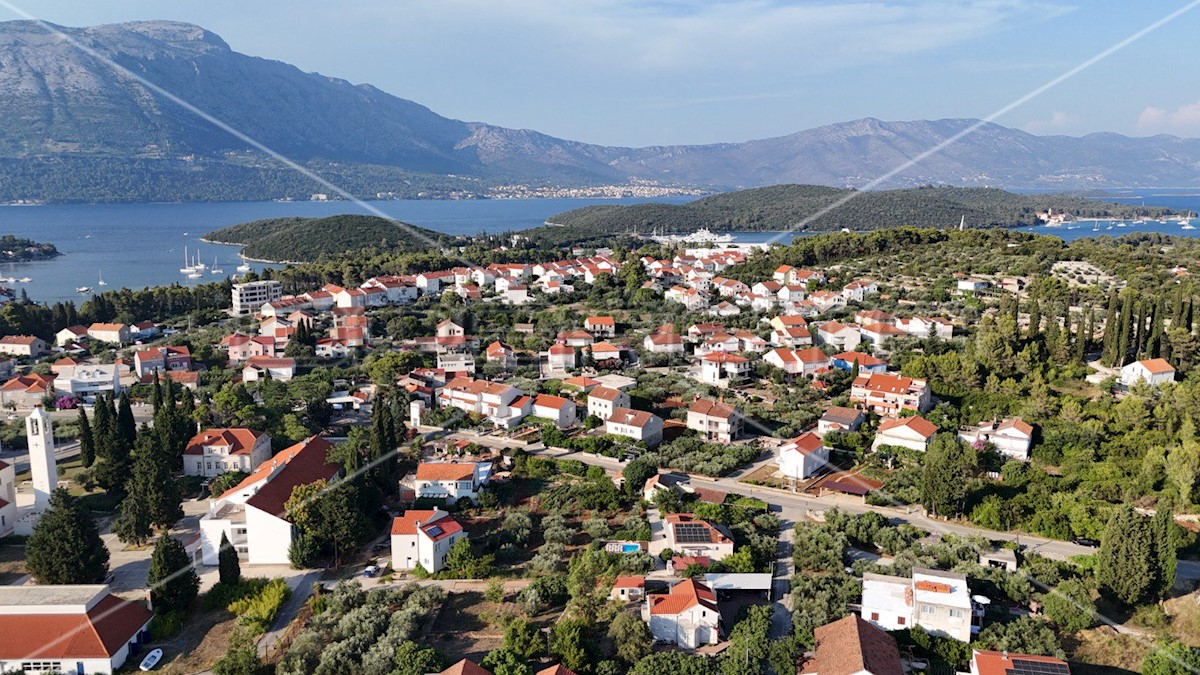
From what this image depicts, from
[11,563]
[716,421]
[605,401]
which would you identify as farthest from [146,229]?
[716,421]

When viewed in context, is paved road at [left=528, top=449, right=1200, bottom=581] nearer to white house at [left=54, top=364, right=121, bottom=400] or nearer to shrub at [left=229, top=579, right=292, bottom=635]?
shrub at [left=229, top=579, right=292, bottom=635]

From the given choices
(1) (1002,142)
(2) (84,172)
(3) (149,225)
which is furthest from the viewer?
(1) (1002,142)

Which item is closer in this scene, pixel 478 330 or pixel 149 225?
pixel 478 330

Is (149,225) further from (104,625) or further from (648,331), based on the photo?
(104,625)

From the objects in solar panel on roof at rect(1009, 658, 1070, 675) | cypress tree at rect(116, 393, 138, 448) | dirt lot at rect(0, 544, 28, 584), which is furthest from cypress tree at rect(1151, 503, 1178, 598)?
cypress tree at rect(116, 393, 138, 448)

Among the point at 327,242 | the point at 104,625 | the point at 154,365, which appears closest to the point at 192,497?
the point at 104,625

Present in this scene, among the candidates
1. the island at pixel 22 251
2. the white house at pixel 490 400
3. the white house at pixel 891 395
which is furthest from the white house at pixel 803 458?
the island at pixel 22 251

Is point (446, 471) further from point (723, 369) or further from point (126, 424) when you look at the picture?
point (723, 369)

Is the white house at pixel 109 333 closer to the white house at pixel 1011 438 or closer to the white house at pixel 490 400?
the white house at pixel 490 400
